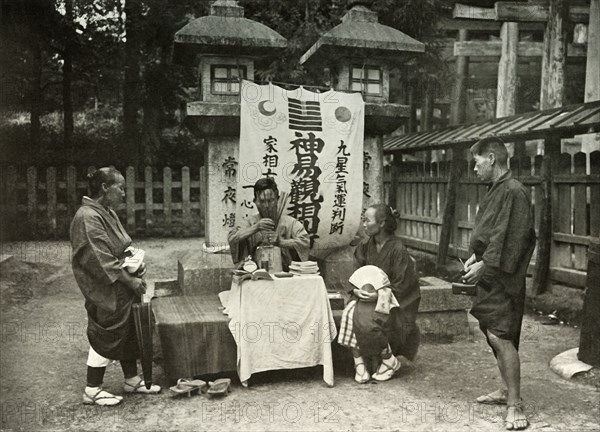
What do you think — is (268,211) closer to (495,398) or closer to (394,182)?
(495,398)

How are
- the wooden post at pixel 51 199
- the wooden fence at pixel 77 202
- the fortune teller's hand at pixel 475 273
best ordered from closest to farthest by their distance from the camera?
the fortune teller's hand at pixel 475 273, the wooden fence at pixel 77 202, the wooden post at pixel 51 199

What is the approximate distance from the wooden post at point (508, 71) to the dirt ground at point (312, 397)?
5.43 m

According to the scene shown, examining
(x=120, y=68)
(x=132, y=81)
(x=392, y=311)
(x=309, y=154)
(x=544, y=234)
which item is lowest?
(x=392, y=311)

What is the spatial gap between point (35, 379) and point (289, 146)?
3483 mm

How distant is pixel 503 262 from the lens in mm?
4379

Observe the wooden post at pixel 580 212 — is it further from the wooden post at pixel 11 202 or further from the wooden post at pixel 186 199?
the wooden post at pixel 11 202

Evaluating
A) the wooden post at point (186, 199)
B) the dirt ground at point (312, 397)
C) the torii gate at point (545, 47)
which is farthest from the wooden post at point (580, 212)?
the wooden post at point (186, 199)

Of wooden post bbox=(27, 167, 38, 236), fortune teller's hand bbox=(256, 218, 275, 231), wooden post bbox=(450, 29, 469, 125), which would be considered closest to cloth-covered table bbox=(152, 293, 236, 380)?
fortune teller's hand bbox=(256, 218, 275, 231)

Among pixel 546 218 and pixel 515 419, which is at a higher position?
pixel 546 218

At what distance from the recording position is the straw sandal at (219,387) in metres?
4.98

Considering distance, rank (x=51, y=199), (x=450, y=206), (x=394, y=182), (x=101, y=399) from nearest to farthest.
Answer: (x=101, y=399)
(x=450, y=206)
(x=394, y=182)
(x=51, y=199)

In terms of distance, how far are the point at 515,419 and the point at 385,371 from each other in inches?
55.6

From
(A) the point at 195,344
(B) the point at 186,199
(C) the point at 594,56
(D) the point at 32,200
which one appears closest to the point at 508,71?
(C) the point at 594,56

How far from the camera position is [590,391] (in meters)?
5.12
